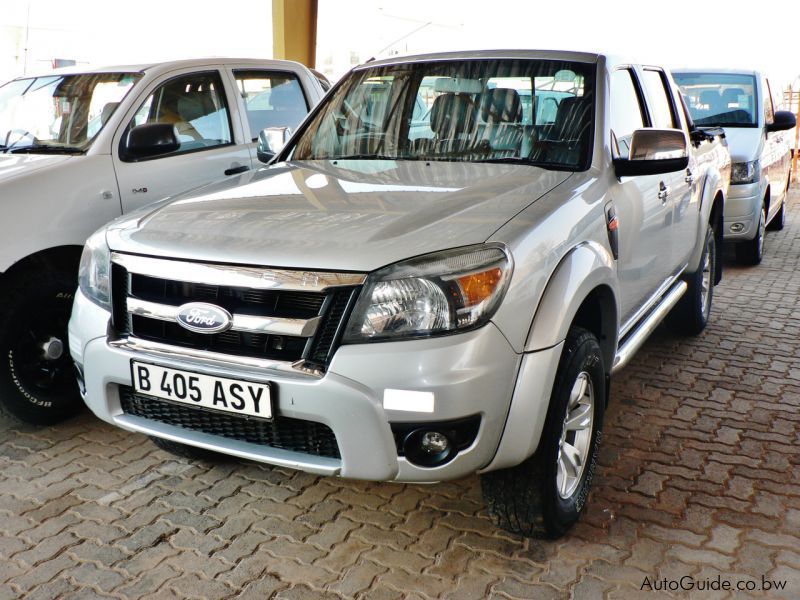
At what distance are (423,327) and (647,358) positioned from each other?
2864 millimetres

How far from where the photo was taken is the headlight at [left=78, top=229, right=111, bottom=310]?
2.59 metres

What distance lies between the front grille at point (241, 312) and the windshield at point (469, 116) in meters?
1.20

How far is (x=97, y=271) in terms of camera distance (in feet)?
8.72

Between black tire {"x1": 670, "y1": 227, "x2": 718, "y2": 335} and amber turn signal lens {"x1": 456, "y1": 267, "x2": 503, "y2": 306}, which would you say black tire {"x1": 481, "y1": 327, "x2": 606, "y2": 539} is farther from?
black tire {"x1": 670, "y1": 227, "x2": 718, "y2": 335}

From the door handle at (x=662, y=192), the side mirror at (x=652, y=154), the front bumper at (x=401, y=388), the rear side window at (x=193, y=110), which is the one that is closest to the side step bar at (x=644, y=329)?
the door handle at (x=662, y=192)

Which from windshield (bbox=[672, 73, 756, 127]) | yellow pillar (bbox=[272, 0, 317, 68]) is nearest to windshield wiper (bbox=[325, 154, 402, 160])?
windshield (bbox=[672, 73, 756, 127])

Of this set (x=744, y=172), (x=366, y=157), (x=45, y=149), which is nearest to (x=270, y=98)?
(x=45, y=149)

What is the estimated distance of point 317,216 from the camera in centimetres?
248

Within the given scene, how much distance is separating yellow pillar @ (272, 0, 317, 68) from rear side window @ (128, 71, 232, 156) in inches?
239

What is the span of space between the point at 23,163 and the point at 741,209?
5.64 m

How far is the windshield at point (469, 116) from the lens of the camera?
3102 millimetres

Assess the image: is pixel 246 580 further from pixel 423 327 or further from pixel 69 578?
pixel 423 327

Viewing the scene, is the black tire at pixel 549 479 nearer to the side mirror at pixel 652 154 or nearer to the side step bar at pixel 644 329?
the side step bar at pixel 644 329

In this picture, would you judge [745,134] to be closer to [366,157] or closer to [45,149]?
[366,157]
